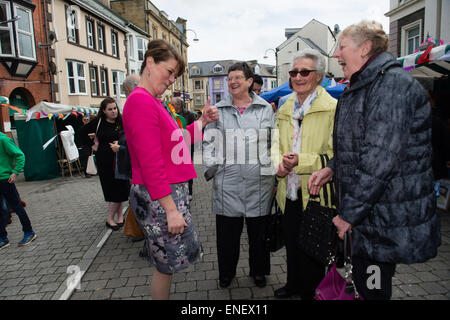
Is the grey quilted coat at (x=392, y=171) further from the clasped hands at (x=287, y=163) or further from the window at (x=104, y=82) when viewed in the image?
the window at (x=104, y=82)

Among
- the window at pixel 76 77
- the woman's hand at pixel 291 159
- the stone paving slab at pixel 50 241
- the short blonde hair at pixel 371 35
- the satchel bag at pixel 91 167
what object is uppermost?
the window at pixel 76 77

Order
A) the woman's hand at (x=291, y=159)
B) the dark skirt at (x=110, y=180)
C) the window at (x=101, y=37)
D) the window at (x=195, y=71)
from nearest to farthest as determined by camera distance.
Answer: the woman's hand at (x=291, y=159) → the dark skirt at (x=110, y=180) → the window at (x=101, y=37) → the window at (x=195, y=71)

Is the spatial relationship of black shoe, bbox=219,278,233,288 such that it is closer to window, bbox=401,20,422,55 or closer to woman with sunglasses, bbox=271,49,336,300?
woman with sunglasses, bbox=271,49,336,300

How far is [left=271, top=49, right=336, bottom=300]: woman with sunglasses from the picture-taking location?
2.31 m

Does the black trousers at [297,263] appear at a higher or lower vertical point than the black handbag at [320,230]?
lower

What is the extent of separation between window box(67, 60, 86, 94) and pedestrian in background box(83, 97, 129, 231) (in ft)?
53.1

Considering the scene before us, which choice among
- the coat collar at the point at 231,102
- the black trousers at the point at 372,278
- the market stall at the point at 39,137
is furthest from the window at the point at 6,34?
the black trousers at the point at 372,278

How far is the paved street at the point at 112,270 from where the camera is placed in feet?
9.70

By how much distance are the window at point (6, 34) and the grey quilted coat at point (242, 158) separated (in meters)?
15.1

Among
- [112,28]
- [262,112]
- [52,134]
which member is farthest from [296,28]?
[262,112]

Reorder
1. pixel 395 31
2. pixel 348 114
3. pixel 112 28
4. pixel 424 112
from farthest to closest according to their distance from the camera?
pixel 112 28 < pixel 395 31 < pixel 348 114 < pixel 424 112
